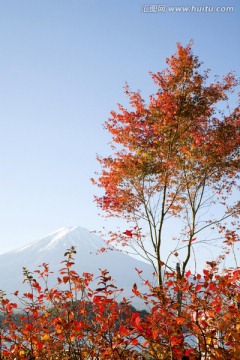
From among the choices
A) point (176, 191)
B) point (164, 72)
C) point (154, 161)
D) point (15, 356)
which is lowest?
point (15, 356)

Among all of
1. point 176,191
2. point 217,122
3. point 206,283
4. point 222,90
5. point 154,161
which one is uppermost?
point 222,90

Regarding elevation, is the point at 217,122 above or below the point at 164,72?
below

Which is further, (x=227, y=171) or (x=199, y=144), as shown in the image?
(x=227, y=171)

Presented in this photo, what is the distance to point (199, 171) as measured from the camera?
12.5m

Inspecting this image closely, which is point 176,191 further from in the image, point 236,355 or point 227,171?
point 236,355

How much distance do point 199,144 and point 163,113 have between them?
81.0 inches

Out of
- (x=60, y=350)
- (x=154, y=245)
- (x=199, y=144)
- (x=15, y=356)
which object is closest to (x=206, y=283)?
(x=60, y=350)

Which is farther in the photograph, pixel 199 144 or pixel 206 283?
pixel 199 144

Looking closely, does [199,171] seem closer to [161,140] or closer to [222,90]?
[161,140]

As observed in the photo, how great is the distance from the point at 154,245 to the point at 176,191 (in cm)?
255

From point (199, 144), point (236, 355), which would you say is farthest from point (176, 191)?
point (236, 355)

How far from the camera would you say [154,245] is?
37.7 feet

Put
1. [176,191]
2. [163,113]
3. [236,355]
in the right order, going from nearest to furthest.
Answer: [236,355] < [163,113] < [176,191]

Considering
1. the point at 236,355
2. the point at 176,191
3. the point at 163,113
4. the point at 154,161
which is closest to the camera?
the point at 236,355
